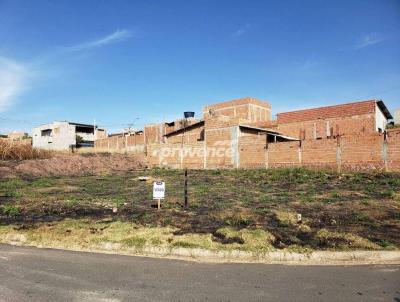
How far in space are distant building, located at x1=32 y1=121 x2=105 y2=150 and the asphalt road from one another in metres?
56.9

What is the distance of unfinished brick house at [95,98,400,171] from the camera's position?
21.9 metres

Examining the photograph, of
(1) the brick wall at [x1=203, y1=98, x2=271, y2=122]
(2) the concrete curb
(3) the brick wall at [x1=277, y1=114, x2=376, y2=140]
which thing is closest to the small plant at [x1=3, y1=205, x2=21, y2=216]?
(2) the concrete curb

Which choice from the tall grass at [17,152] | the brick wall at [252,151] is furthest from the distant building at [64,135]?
the brick wall at [252,151]

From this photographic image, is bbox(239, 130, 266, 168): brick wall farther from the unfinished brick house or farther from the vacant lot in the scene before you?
the vacant lot

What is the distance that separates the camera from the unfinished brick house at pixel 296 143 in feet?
72.0

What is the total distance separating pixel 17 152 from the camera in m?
30.8

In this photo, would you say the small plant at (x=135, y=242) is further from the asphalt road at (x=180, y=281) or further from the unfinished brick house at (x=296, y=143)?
the unfinished brick house at (x=296, y=143)

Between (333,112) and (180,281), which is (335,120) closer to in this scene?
(333,112)

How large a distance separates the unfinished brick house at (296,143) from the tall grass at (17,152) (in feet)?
34.0

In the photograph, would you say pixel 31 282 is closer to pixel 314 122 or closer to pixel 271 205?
pixel 271 205

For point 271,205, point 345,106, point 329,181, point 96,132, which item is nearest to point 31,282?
point 271,205

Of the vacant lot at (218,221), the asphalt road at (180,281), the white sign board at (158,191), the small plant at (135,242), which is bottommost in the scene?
the asphalt road at (180,281)

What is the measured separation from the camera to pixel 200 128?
38.4 metres

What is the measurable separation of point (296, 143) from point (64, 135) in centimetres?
4794
